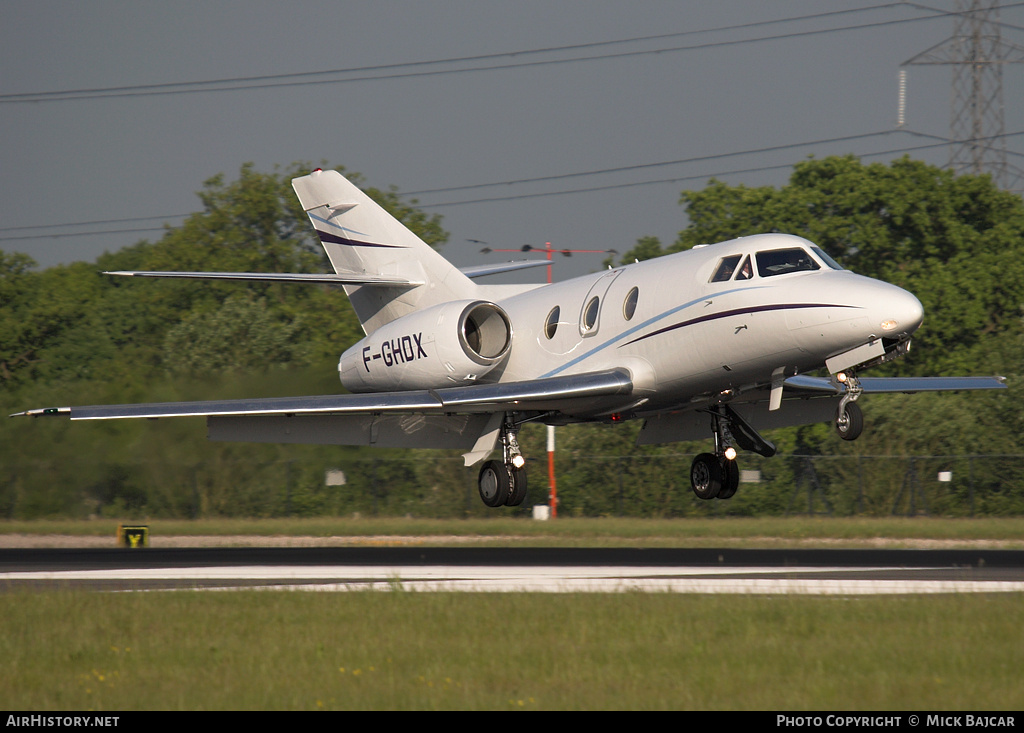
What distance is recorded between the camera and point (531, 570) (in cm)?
2031

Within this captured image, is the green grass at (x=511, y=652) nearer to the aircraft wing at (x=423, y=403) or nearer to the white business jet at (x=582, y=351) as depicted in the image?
the white business jet at (x=582, y=351)

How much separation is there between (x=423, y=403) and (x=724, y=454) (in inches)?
209

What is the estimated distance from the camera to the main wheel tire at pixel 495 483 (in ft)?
67.3

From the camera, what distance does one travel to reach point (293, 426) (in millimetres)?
21781

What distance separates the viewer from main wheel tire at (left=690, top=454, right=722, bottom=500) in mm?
20406

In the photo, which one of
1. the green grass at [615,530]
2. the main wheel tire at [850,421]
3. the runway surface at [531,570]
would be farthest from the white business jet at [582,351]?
the green grass at [615,530]

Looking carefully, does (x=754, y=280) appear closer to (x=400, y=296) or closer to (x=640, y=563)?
(x=640, y=563)

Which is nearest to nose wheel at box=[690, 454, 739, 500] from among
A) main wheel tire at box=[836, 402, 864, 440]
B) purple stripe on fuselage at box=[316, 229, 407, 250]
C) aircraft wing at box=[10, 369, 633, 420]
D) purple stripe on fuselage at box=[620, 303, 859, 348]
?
aircraft wing at box=[10, 369, 633, 420]

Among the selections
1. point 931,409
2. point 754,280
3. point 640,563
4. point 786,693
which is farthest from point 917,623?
point 931,409

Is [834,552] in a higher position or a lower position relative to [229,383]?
lower

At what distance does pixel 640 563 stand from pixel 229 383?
40.4 feet

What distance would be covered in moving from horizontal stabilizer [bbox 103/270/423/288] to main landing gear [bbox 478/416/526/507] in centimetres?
426

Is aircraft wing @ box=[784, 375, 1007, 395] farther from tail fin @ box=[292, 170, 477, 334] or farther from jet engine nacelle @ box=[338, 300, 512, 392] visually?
tail fin @ box=[292, 170, 477, 334]

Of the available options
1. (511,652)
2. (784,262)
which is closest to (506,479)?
(784,262)
